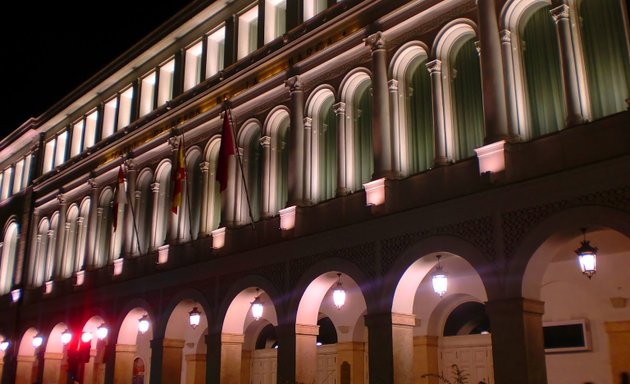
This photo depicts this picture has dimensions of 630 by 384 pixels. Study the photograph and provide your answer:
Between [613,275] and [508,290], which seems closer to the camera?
[508,290]

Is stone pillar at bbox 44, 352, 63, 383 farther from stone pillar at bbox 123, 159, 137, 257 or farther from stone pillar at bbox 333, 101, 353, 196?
stone pillar at bbox 333, 101, 353, 196

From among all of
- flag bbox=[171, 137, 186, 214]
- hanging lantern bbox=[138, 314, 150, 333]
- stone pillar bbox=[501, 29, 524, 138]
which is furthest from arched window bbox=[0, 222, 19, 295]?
stone pillar bbox=[501, 29, 524, 138]

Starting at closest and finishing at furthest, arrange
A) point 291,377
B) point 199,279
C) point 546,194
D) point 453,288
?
1. point 546,194
2. point 291,377
3. point 453,288
4. point 199,279

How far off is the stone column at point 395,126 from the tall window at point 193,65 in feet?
32.1

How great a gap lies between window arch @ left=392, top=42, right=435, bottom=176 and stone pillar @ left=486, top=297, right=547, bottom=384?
440 cm

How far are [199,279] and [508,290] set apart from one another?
1105 centimetres

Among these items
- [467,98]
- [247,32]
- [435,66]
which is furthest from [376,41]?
[247,32]

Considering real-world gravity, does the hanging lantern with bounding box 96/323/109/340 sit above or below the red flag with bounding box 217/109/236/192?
below

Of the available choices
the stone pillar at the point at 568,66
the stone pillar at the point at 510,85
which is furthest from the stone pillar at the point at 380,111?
the stone pillar at the point at 568,66

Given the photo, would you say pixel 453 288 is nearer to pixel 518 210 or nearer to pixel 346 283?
pixel 346 283

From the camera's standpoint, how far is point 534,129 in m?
14.5

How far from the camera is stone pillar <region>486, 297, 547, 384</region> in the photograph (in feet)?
42.5

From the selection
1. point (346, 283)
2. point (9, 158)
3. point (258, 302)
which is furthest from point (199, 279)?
point (9, 158)

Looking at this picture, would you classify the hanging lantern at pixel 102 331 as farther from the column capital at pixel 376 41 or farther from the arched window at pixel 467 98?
the arched window at pixel 467 98
